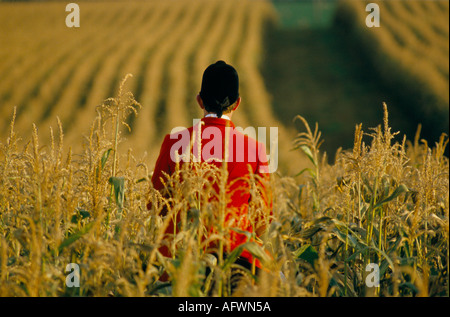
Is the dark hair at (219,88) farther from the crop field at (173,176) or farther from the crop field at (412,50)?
the crop field at (412,50)

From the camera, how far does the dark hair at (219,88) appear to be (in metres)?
2.31

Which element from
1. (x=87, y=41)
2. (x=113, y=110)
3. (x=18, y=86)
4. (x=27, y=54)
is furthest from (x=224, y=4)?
(x=113, y=110)

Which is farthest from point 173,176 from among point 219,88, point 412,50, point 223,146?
point 412,50

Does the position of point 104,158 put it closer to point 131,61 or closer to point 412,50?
point 412,50

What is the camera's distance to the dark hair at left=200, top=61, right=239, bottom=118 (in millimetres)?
2307

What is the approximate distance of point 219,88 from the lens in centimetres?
231

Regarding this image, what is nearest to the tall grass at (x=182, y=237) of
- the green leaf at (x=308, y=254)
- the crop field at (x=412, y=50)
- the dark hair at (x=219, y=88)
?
the green leaf at (x=308, y=254)

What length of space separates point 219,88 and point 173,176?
20.2 inches

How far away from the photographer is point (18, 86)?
856 inches

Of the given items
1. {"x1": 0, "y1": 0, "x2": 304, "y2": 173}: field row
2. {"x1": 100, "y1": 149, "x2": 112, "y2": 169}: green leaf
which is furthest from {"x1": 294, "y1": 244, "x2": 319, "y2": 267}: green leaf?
{"x1": 0, "y1": 0, "x2": 304, "y2": 173}: field row

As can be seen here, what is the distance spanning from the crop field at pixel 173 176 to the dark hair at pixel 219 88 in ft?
1.21

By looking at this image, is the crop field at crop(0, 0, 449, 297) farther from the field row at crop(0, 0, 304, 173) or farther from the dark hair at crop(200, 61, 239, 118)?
the dark hair at crop(200, 61, 239, 118)

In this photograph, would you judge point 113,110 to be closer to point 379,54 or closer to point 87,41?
point 379,54
